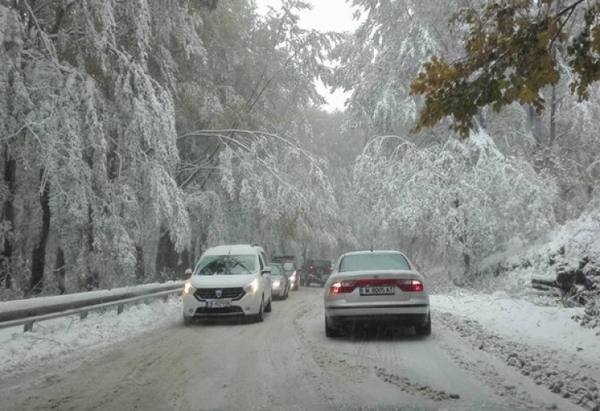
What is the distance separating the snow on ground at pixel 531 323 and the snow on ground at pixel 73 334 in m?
7.14

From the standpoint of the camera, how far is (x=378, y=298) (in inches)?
384

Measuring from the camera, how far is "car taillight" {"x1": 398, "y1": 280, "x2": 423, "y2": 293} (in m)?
9.77

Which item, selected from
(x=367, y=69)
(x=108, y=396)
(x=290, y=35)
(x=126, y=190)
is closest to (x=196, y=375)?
(x=108, y=396)

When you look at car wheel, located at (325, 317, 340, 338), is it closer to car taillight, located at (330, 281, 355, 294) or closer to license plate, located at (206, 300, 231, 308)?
car taillight, located at (330, 281, 355, 294)

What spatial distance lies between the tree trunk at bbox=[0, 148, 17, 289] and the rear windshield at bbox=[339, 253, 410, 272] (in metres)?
8.58

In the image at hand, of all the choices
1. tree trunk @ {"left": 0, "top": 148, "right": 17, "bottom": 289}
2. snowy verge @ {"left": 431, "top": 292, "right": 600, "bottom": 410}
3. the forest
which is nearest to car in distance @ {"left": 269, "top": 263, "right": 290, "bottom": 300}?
the forest

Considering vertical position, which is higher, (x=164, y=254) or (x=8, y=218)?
(x=8, y=218)

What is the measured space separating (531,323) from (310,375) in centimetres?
573

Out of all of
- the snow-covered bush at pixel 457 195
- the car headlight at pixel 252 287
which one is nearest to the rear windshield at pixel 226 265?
the car headlight at pixel 252 287

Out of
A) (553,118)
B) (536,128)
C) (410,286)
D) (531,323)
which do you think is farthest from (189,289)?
(536,128)

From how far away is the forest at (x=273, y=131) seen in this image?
7480mm

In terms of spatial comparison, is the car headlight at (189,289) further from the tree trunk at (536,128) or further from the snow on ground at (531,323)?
the tree trunk at (536,128)

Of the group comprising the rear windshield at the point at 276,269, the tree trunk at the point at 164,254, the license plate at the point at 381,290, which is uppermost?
the tree trunk at the point at 164,254

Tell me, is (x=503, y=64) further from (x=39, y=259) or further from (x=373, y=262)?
(x=39, y=259)
